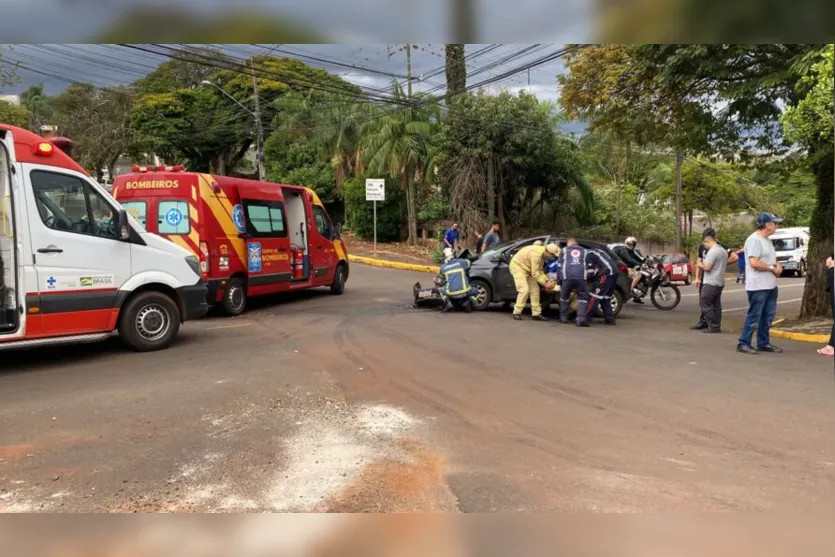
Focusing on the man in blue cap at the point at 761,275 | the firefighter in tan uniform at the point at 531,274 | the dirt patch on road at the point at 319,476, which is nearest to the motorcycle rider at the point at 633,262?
the firefighter in tan uniform at the point at 531,274

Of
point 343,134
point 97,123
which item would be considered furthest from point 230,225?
point 97,123

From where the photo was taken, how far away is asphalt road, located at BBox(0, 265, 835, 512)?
13.2ft

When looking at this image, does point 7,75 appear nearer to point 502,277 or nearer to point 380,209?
point 380,209

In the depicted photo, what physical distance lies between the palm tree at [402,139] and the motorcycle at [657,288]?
12.6m

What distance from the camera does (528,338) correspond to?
31.6 ft

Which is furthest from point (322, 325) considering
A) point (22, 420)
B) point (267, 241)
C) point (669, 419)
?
point (669, 419)

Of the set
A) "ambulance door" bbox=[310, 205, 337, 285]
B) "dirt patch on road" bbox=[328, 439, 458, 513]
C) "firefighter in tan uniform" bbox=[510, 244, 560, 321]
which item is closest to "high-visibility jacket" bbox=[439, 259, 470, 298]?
"firefighter in tan uniform" bbox=[510, 244, 560, 321]

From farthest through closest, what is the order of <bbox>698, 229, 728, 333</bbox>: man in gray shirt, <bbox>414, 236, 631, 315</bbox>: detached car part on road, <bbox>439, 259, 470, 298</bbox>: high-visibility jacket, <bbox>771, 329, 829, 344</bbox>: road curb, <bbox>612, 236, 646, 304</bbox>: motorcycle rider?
<bbox>612, 236, 646, 304</bbox>: motorcycle rider
<bbox>414, 236, 631, 315</bbox>: detached car part on road
<bbox>439, 259, 470, 298</bbox>: high-visibility jacket
<bbox>698, 229, 728, 333</bbox>: man in gray shirt
<bbox>771, 329, 829, 344</bbox>: road curb

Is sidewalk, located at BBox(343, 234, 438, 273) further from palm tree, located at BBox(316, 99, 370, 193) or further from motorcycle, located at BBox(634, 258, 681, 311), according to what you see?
motorcycle, located at BBox(634, 258, 681, 311)

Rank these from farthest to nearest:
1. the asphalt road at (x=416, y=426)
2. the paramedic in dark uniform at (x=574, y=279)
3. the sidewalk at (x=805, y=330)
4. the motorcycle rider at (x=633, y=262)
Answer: the motorcycle rider at (x=633, y=262) → the paramedic in dark uniform at (x=574, y=279) → the sidewalk at (x=805, y=330) → the asphalt road at (x=416, y=426)

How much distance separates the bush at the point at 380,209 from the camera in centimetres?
2742

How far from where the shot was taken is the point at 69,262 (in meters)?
7.42

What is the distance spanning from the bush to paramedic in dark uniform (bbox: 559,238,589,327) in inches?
656

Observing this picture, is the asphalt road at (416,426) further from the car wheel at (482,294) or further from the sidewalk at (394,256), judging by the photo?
the sidewalk at (394,256)
